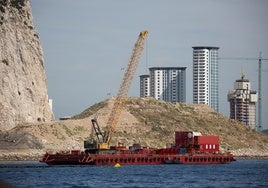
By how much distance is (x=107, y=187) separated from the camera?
357 feet

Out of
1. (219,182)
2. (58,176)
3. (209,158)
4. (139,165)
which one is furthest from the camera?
(209,158)

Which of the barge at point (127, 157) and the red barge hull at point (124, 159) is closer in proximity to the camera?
the red barge hull at point (124, 159)

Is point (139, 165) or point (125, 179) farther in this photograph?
point (139, 165)

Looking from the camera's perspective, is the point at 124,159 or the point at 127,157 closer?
the point at 124,159

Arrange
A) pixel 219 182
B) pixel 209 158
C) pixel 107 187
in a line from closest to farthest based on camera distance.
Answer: pixel 107 187 → pixel 219 182 → pixel 209 158

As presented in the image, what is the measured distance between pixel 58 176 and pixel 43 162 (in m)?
60.0

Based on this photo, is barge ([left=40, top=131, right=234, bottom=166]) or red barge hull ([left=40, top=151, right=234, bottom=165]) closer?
red barge hull ([left=40, top=151, right=234, bottom=165])

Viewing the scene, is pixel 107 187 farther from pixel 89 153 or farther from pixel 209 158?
pixel 209 158

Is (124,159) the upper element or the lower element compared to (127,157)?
lower

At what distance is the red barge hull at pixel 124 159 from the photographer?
183 metres

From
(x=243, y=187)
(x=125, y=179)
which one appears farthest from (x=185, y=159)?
(x=243, y=187)

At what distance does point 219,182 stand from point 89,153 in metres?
71.2

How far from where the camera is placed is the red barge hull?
183m

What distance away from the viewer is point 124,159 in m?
188
